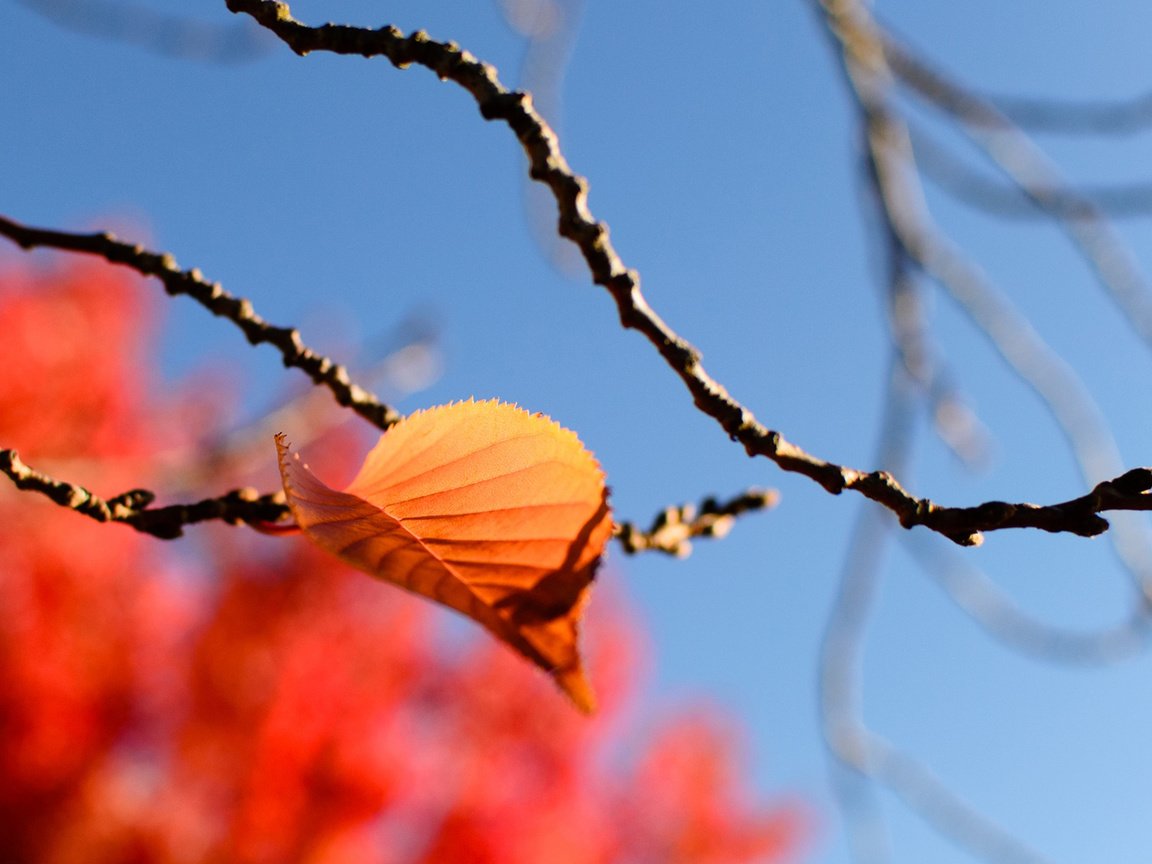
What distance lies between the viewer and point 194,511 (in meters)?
0.35

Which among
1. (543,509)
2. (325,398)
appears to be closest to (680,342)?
(543,509)

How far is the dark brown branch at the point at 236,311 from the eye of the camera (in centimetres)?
39

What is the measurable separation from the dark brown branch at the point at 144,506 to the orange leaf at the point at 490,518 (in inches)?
0.9

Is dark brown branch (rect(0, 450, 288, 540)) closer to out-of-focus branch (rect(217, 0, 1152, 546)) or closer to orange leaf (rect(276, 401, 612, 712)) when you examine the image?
orange leaf (rect(276, 401, 612, 712))

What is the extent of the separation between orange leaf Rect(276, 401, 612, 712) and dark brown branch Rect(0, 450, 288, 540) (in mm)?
22

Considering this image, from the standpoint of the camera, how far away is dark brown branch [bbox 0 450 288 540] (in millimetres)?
317

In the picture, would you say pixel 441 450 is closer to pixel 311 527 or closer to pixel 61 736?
pixel 311 527

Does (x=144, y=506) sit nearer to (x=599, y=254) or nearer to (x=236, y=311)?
(x=236, y=311)

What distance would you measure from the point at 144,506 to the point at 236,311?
0.28 ft

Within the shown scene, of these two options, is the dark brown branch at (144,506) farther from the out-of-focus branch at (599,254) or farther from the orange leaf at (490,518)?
the out-of-focus branch at (599,254)

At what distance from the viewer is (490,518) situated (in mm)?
367

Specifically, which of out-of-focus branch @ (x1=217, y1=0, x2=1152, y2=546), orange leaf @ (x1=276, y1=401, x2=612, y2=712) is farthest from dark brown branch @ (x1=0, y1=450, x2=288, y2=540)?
out-of-focus branch @ (x1=217, y1=0, x2=1152, y2=546)

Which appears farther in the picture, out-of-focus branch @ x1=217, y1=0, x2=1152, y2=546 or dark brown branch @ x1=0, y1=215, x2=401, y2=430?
dark brown branch @ x1=0, y1=215, x2=401, y2=430

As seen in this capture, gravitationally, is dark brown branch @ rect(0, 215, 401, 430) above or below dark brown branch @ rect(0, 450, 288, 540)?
above
